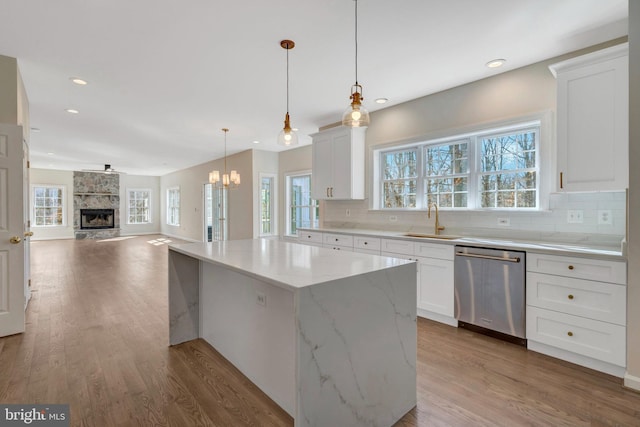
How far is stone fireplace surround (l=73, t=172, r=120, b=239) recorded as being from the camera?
11258mm

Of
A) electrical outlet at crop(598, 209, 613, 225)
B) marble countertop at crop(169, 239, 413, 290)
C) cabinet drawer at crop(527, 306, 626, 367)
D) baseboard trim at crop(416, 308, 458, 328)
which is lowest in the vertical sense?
baseboard trim at crop(416, 308, 458, 328)

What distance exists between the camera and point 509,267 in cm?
278

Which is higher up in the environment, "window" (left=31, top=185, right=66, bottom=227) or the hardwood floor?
"window" (left=31, top=185, right=66, bottom=227)

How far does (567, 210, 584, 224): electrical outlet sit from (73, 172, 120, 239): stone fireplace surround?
1362cm

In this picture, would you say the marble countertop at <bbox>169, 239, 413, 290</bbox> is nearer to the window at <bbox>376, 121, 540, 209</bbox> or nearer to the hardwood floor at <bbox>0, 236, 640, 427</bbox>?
the hardwood floor at <bbox>0, 236, 640, 427</bbox>

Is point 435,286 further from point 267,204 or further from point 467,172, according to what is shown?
point 267,204

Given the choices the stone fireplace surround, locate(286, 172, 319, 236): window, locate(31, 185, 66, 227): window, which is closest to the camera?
locate(286, 172, 319, 236): window

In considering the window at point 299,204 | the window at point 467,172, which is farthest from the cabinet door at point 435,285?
the window at point 299,204

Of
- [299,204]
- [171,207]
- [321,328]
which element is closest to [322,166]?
[299,204]

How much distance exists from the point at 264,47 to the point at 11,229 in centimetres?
297

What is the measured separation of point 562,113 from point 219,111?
13.8ft

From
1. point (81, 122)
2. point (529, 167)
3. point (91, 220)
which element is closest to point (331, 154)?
point (529, 167)

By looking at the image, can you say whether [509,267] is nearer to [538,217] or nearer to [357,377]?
[538,217]

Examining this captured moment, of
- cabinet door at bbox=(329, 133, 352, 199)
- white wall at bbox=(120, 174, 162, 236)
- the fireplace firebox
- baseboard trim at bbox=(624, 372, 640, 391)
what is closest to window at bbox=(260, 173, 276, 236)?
cabinet door at bbox=(329, 133, 352, 199)
